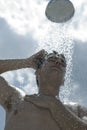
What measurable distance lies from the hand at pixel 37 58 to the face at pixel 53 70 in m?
0.36

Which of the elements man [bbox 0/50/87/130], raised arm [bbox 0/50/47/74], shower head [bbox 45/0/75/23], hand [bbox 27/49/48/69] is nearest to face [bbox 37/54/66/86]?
man [bbox 0/50/87/130]

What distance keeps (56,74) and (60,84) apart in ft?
0.60

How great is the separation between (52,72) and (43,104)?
0.59 m

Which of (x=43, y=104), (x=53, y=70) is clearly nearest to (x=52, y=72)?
(x=53, y=70)

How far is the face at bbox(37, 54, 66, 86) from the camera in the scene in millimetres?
5629

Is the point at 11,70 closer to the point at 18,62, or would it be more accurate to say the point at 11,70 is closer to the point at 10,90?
the point at 18,62

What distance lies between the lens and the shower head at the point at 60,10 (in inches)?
330

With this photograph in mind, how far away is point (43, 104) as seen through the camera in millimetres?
5285

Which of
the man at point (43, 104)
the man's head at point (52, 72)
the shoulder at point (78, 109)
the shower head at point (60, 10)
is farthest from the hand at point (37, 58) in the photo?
the shower head at point (60, 10)

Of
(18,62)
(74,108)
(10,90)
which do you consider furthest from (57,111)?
(18,62)

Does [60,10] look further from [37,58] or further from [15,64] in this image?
[37,58]

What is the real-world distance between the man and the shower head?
7.93 ft

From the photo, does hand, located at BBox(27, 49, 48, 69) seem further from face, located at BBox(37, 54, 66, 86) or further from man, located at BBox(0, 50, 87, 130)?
face, located at BBox(37, 54, 66, 86)

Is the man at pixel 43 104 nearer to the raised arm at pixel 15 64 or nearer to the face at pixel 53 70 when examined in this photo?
A: the face at pixel 53 70
